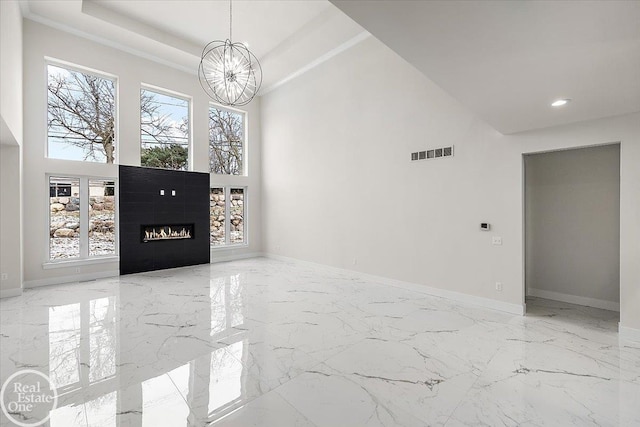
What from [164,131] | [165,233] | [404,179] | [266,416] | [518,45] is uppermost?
[164,131]

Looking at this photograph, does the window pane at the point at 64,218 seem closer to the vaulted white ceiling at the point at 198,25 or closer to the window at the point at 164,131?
the window at the point at 164,131

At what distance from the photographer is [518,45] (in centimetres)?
195

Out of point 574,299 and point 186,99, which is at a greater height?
point 186,99

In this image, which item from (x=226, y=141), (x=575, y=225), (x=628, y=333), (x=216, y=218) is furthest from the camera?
(x=226, y=141)

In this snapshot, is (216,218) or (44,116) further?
(216,218)

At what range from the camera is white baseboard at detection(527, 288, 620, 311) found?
13.9 ft

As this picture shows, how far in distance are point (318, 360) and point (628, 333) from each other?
11.5 feet

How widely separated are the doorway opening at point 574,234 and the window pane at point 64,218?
808cm

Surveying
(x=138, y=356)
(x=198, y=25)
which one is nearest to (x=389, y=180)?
(x=138, y=356)

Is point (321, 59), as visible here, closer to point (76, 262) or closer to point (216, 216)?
point (216, 216)

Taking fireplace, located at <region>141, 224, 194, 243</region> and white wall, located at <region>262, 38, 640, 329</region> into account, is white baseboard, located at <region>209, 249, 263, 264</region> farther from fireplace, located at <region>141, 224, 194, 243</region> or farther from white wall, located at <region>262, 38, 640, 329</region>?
white wall, located at <region>262, 38, 640, 329</region>

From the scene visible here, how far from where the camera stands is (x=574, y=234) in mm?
4562

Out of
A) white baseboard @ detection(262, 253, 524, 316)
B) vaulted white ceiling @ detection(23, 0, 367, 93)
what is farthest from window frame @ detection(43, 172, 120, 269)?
white baseboard @ detection(262, 253, 524, 316)

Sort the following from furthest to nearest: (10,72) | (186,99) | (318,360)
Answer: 1. (186,99)
2. (10,72)
3. (318,360)
